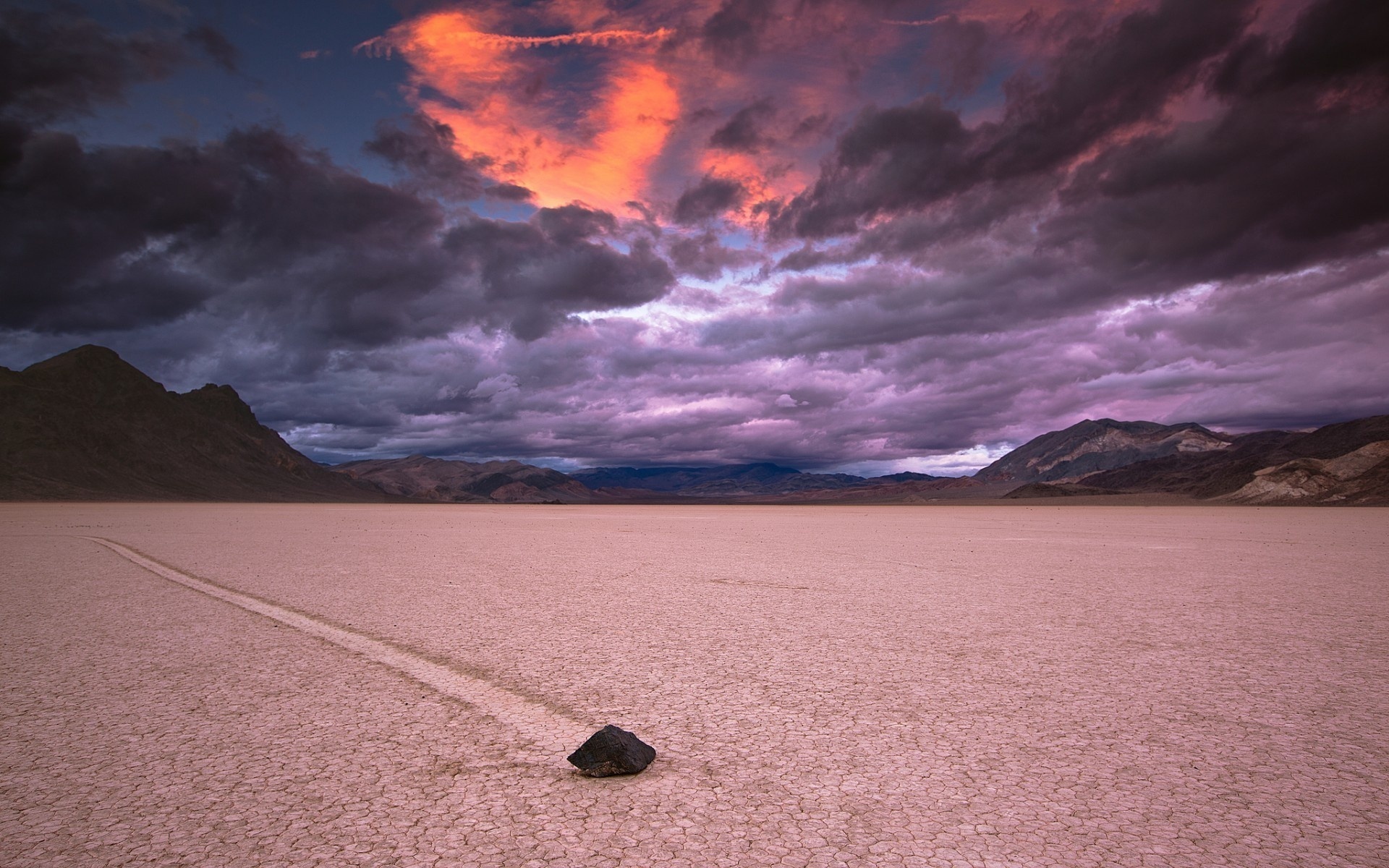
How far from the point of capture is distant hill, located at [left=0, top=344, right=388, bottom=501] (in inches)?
4572

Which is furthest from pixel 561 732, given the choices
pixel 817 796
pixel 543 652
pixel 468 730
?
pixel 543 652

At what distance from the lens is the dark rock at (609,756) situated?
14.9ft

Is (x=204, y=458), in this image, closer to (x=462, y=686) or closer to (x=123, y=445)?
(x=123, y=445)

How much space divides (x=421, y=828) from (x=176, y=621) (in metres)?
7.94

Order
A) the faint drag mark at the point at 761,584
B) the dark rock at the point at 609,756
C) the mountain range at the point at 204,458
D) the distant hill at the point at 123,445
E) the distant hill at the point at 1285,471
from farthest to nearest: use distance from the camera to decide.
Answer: the distant hill at the point at 123,445 → the mountain range at the point at 204,458 → the distant hill at the point at 1285,471 → the faint drag mark at the point at 761,584 → the dark rock at the point at 609,756

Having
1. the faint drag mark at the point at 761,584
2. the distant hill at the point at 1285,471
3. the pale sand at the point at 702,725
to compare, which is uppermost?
the distant hill at the point at 1285,471

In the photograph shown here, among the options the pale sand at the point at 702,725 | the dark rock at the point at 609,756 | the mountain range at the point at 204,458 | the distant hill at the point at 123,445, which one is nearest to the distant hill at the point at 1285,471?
the mountain range at the point at 204,458

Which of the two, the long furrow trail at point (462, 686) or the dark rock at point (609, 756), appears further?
the long furrow trail at point (462, 686)

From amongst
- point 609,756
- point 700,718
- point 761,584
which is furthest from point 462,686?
point 761,584

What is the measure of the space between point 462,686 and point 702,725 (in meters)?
2.33

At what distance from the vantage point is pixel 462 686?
648 cm

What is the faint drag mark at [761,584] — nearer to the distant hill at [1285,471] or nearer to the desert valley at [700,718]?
the desert valley at [700,718]

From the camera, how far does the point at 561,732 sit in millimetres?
5324

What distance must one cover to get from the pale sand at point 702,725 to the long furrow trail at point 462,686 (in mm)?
40
